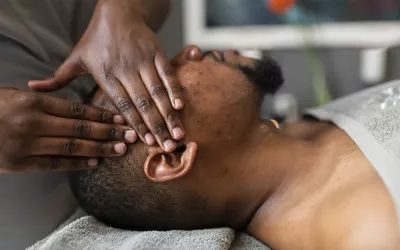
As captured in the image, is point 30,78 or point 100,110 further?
point 30,78

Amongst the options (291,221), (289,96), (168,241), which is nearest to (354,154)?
(291,221)

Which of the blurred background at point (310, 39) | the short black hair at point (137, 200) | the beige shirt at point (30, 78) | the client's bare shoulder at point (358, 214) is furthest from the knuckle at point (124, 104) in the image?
the blurred background at point (310, 39)

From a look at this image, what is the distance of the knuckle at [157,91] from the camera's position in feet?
2.98

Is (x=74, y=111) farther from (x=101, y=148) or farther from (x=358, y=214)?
(x=358, y=214)

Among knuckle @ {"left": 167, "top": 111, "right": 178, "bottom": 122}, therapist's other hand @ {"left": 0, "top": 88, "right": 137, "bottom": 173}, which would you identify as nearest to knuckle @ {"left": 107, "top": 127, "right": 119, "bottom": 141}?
therapist's other hand @ {"left": 0, "top": 88, "right": 137, "bottom": 173}

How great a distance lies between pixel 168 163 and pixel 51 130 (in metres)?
0.22

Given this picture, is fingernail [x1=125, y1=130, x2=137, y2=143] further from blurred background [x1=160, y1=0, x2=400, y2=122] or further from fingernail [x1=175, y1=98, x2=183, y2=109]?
blurred background [x1=160, y1=0, x2=400, y2=122]

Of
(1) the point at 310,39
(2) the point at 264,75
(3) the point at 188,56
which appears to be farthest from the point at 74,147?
(1) the point at 310,39

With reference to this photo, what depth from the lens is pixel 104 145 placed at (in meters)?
0.93

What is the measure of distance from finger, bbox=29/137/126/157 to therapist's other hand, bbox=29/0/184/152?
2.3 inches

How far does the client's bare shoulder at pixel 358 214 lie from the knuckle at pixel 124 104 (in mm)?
392

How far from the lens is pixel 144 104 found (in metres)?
0.90

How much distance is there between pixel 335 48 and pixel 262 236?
3.83ft

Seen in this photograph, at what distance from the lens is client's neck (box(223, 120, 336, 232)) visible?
3.26 ft
